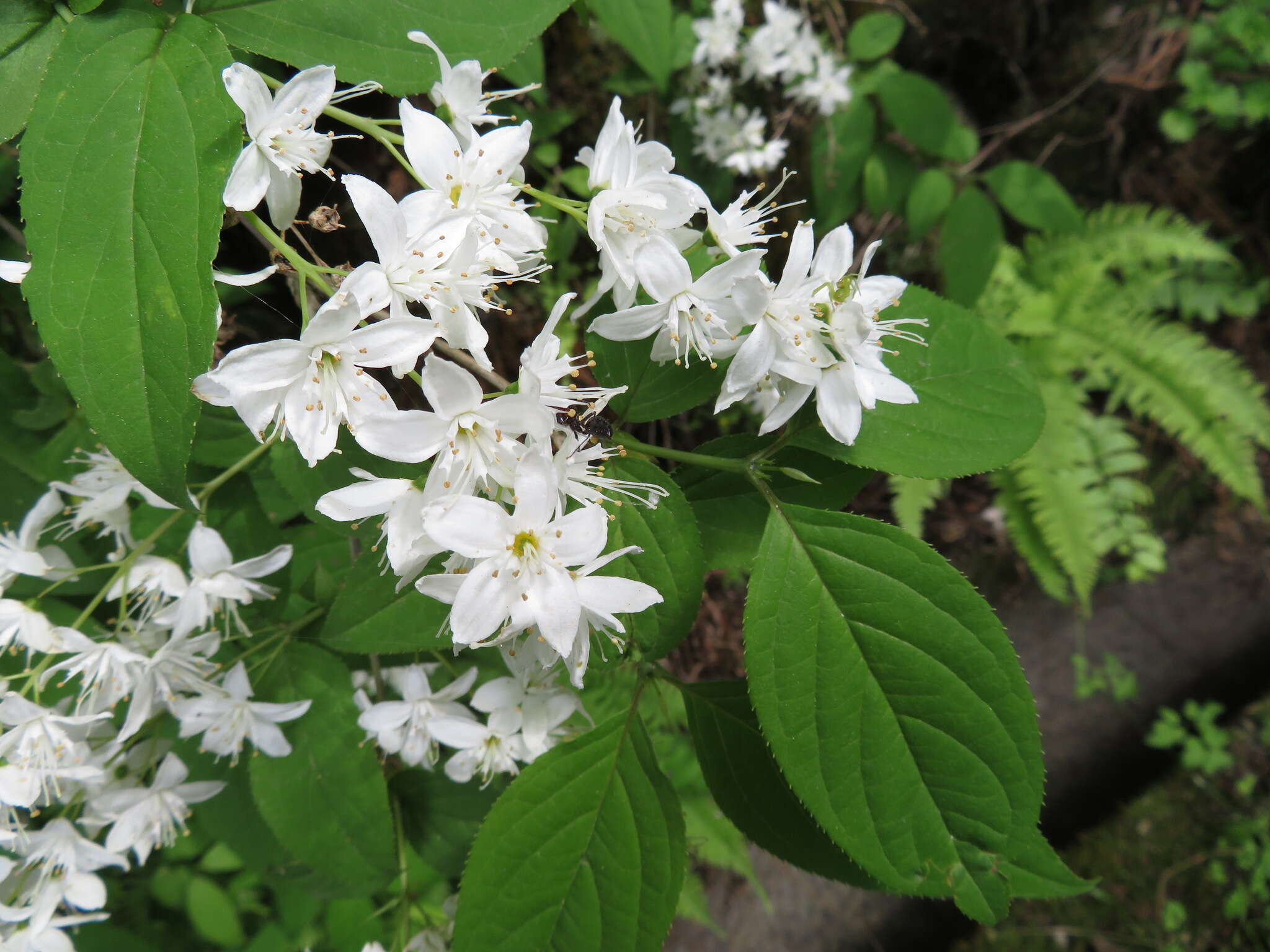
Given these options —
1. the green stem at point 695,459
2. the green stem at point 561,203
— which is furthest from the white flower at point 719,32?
the green stem at point 695,459

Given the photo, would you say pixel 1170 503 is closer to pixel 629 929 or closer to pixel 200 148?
pixel 629 929

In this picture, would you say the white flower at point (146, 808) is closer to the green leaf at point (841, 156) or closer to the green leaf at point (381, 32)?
the green leaf at point (381, 32)

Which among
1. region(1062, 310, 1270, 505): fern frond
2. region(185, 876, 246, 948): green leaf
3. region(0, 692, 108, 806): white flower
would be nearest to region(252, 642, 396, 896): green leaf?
region(0, 692, 108, 806): white flower

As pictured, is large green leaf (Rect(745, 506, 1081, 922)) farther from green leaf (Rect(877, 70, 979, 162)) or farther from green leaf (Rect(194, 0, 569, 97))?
green leaf (Rect(877, 70, 979, 162))

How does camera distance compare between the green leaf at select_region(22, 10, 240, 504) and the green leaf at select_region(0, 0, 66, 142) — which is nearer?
the green leaf at select_region(22, 10, 240, 504)

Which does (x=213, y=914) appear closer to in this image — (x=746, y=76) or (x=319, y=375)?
(x=319, y=375)

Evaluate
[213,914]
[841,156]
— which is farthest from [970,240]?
[213,914]

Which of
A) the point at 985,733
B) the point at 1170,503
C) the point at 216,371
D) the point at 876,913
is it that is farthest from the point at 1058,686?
the point at 216,371
